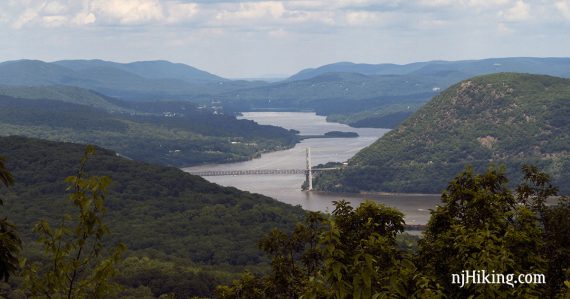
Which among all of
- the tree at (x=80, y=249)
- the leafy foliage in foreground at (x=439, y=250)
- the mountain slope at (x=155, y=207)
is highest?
the tree at (x=80, y=249)

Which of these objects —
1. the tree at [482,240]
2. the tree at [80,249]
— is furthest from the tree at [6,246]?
the tree at [482,240]

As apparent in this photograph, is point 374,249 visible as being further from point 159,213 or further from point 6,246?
point 159,213

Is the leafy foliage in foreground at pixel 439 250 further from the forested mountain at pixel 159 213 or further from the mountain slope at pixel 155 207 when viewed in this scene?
the mountain slope at pixel 155 207

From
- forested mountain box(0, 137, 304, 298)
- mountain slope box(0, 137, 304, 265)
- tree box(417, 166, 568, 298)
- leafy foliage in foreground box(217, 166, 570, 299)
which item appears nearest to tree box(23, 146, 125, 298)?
leafy foliage in foreground box(217, 166, 570, 299)

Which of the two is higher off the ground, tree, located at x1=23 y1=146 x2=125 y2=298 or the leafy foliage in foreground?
tree, located at x1=23 y1=146 x2=125 y2=298

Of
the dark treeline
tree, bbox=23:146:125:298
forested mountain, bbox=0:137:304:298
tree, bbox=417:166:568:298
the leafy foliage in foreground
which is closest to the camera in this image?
tree, bbox=23:146:125:298

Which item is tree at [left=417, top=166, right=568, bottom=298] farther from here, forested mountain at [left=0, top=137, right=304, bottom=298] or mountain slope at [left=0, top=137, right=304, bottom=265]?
mountain slope at [left=0, top=137, right=304, bottom=265]
